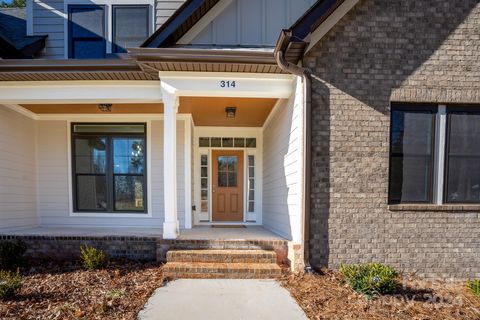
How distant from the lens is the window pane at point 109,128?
21.6ft

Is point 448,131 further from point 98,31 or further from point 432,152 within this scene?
point 98,31

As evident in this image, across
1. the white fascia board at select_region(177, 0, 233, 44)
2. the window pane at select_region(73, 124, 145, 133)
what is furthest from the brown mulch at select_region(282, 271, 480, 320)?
the window pane at select_region(73, 124, 145, 133)

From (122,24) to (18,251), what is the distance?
15.4 ft

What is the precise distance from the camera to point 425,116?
177 inches

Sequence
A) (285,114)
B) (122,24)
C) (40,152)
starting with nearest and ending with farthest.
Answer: (285,114), (122,24), (40,152)

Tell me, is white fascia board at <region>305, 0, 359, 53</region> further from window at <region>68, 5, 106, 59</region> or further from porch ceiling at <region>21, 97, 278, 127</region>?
window at <region>68, 5, 106, 59</region>

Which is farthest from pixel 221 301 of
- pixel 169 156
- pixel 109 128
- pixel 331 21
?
pixel 109 128

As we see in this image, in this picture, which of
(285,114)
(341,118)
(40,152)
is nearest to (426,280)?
(341,118)

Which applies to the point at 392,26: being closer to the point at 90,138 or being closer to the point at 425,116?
the point at 425,116

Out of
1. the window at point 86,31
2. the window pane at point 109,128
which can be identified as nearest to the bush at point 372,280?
the window pane at point 109,128

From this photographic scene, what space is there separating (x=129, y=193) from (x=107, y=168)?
755 millimetres

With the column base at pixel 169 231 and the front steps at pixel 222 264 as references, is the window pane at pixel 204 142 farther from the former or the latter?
the front steps at pixel 222 264

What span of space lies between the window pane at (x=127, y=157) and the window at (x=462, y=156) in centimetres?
591

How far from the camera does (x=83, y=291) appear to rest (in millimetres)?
3611
